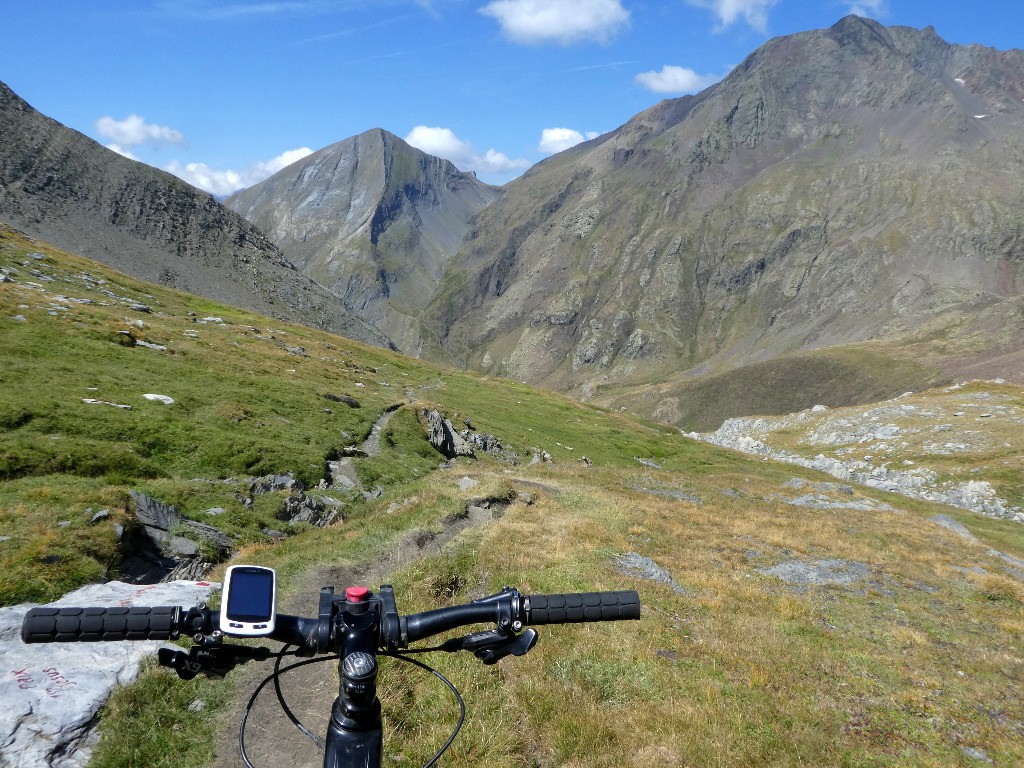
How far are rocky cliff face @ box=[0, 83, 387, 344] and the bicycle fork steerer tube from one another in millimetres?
159936

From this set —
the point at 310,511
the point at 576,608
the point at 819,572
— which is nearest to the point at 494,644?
the point at 576,608

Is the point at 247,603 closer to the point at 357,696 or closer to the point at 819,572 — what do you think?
the point at 357,696

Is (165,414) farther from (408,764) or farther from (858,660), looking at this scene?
(858,660)

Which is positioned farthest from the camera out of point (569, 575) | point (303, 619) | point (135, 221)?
point (135, 221)

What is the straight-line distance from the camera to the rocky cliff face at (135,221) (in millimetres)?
133500

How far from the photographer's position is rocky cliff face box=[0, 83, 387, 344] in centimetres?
13350

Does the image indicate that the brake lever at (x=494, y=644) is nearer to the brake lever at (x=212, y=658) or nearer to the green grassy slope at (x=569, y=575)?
the brake lever at (x=212, y=658)

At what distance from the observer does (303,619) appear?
13.4ft

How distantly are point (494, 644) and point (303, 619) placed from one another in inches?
55.4

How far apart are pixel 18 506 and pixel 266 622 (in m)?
18.6

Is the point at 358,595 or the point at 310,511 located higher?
the point at 358,595

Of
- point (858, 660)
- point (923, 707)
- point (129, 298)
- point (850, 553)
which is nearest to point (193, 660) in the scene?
point (923, 707)

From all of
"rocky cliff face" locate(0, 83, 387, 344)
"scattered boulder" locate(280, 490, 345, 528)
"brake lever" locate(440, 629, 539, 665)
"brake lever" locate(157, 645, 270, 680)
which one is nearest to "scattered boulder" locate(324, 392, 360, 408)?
"scattered boulder" locate(280, 490, 345, 528)

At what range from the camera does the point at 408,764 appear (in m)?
7.94
